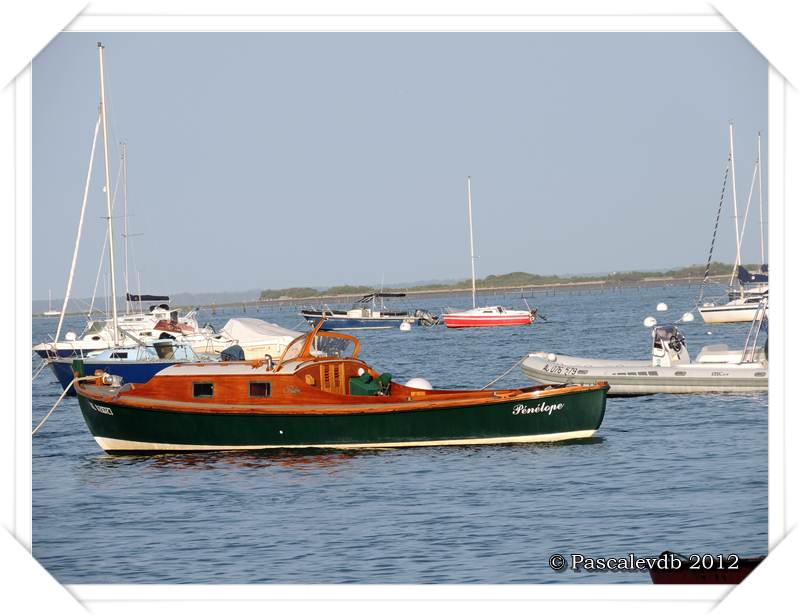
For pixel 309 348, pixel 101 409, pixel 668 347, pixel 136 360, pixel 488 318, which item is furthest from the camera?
pixel 488 318

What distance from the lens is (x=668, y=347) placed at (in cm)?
3256

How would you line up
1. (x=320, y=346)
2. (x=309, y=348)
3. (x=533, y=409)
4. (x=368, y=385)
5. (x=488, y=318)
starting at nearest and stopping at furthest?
(x=533, y=409) < (x=368, y=385) < (x=309, y=348) < (x=320, y=346) < (x=488, y=318)

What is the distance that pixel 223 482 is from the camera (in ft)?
72.9

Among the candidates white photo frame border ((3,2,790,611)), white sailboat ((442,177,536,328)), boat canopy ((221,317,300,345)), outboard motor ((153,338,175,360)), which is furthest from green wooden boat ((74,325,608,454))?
white sailboat ((442,177,536,328))

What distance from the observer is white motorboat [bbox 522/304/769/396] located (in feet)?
102

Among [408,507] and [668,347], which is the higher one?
[668,347]

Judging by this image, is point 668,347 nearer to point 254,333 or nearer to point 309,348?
point 309,348

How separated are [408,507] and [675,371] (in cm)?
1415

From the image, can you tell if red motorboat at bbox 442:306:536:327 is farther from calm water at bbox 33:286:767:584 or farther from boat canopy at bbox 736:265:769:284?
calm water at bbox 33:286:767:584

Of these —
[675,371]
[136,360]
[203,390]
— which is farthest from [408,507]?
[136,360]

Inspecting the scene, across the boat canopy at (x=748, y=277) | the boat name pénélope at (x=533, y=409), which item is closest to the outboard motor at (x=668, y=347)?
the boat name pénélope at (x=533, y=409)
